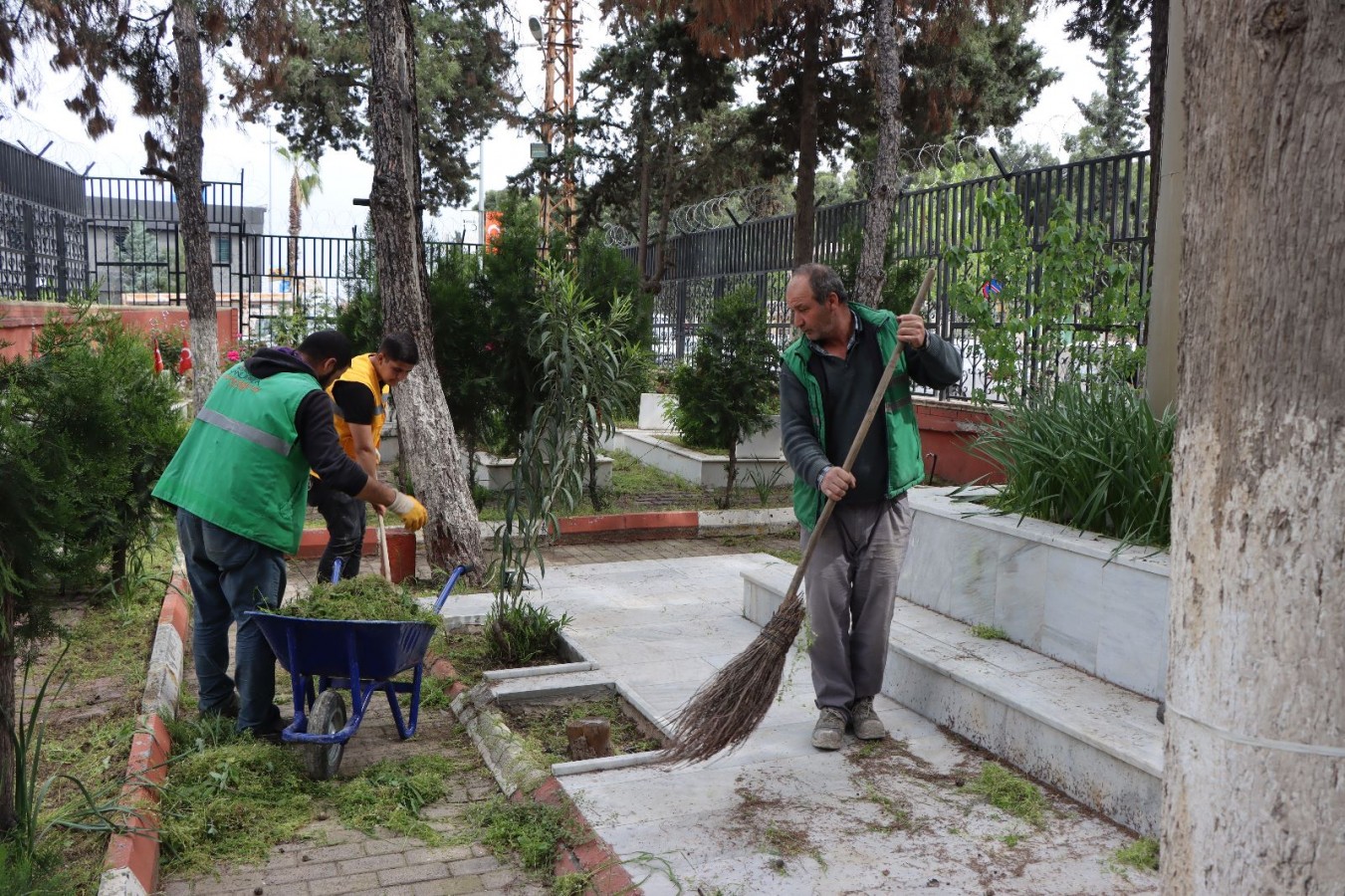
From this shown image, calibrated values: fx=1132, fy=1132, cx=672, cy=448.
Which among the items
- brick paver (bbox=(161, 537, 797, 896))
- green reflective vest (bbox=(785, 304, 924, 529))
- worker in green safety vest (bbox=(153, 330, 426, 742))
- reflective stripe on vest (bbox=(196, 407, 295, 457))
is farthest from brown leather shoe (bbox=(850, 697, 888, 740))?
reflective stripe on vest (bbox=(196, 407, 295, 457))

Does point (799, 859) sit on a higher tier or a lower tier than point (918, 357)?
lower

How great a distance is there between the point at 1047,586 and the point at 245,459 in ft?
11.3

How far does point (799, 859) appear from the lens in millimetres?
3631

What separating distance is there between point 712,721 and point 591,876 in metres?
0.90

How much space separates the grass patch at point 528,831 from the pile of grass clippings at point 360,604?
0.86m

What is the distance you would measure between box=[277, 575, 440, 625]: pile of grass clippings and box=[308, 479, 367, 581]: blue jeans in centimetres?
155

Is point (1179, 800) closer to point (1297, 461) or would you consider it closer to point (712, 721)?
point (1297, 461)

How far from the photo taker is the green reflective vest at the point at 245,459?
459 centimetres

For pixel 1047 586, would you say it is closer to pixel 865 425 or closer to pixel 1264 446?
pixel 865 425

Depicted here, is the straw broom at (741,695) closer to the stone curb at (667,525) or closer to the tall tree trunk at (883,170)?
the stone curb at (667,525)

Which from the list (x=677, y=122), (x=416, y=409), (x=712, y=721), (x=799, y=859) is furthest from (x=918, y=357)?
(x=677, y=122)

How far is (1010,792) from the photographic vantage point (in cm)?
411

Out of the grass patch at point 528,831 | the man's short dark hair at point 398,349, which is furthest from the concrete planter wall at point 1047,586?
the man's short dark hair at point 398,349

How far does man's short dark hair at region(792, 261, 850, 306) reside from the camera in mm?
4469
